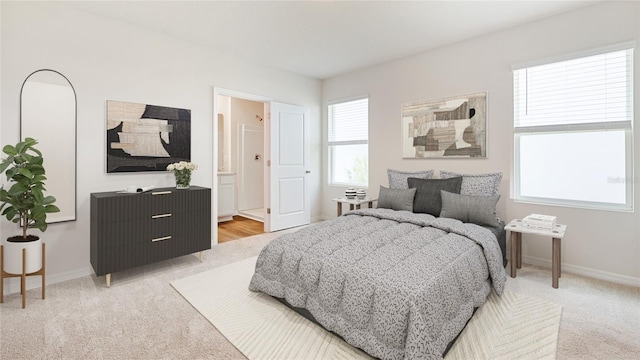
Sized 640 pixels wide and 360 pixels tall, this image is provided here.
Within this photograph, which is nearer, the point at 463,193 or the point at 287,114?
the point at 463,193

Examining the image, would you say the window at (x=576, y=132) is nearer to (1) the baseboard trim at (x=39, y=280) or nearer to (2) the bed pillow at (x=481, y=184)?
(2) the bed pillow at (x=481, y=184)

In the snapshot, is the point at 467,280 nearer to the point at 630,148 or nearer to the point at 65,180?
the point at 630,148

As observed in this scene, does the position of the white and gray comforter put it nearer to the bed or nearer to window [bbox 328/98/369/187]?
the bed

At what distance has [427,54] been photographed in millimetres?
Answer: 4000

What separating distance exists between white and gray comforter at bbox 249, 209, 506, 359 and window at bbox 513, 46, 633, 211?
45.9 inches

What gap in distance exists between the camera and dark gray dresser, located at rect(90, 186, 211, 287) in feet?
8.83

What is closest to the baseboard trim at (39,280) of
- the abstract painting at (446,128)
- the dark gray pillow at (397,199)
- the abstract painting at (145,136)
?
the abstract painting at (145,136)

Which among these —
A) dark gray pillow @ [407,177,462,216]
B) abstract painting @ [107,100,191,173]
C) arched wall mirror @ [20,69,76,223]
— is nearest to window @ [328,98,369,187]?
dark gray pillow @ [407,177,462,216]

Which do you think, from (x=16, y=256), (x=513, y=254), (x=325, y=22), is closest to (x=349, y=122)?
(x=325, y=22)

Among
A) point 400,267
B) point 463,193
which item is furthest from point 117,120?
point 463,193

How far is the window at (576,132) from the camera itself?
276cm

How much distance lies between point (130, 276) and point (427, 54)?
433cm

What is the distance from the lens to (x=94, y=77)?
3020 mm

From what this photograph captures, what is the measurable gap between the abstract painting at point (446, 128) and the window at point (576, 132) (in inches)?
14.9
